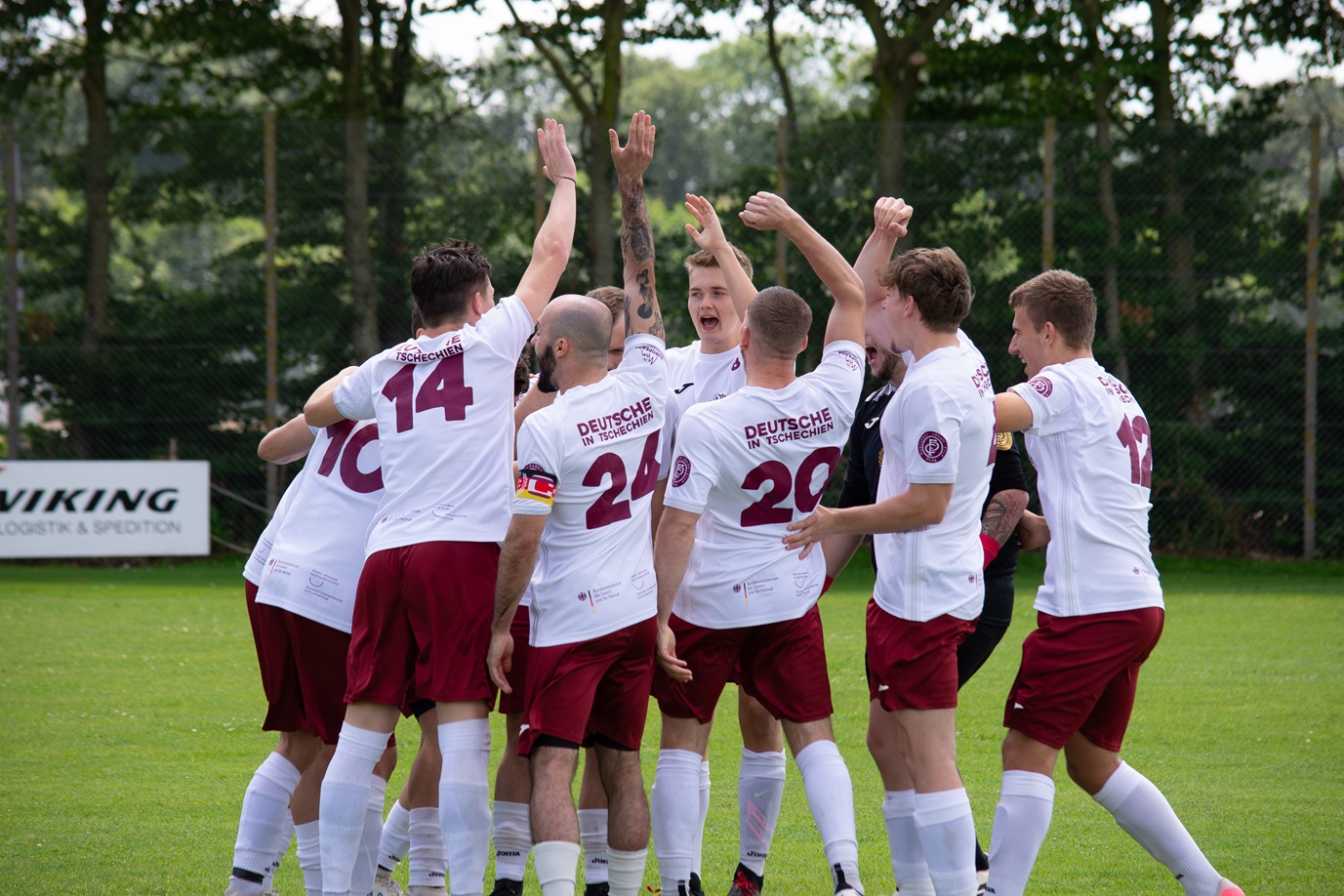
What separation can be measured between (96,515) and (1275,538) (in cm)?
1440

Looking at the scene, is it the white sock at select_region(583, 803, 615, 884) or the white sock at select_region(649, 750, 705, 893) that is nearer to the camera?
the white sock at select_region(649, 750, 705, 893)

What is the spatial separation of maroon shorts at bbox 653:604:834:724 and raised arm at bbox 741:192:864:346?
1032 mm

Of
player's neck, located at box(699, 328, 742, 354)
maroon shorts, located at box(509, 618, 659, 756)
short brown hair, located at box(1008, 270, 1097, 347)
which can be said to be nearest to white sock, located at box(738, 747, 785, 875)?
maroon shorts, located at box(509, 618, 659, 756)

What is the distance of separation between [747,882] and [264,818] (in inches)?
68.4

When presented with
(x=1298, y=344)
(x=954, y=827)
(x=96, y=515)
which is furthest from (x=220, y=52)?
(x=954, y=827)

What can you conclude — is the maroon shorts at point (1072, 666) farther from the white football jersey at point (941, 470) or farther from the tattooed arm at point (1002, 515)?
the tattooed arm at point (1002, 515)

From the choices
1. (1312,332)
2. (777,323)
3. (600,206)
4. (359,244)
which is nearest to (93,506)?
(359,244)

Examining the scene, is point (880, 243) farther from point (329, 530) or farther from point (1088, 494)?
point (329, 530)

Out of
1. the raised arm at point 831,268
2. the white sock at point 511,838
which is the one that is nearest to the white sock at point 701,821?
the white sock at point 511,838

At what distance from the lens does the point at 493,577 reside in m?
4.32

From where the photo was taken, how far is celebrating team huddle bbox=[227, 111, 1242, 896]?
422cm

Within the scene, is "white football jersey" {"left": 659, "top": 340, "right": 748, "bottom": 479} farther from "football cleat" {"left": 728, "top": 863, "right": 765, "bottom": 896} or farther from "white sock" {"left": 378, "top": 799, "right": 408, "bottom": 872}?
"white sock" {"left": 378, "top": 799, "right": 408, "bottom": 872}

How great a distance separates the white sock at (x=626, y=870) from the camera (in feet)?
14.2

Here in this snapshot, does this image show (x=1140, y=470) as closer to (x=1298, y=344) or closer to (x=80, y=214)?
(x=1298, y=344)
